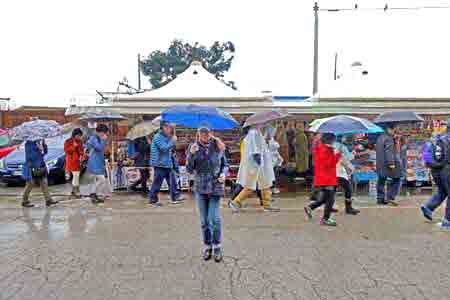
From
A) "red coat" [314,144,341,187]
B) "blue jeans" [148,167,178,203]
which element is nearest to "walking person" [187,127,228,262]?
"red coat" [314,144,341,187]

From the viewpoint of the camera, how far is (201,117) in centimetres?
844

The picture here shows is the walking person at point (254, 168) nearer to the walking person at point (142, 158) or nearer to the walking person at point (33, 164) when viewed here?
the walking person at point (142, 158)

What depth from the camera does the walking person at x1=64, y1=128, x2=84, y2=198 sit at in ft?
34.7

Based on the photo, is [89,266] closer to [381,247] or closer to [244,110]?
[381,247]

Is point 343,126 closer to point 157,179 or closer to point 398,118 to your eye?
point 398,118

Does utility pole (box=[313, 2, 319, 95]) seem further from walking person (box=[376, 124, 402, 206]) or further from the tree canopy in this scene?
the tree canopy

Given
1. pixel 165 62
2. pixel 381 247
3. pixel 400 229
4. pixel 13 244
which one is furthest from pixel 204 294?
pixel 165 62

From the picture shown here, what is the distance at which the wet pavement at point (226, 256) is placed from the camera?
4773mm

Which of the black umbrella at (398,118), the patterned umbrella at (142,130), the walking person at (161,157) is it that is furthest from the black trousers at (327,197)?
the patterned umbrella at (142,130)

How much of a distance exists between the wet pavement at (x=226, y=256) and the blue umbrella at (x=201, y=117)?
165cm

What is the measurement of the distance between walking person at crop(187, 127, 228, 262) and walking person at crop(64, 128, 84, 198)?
5.62 meters

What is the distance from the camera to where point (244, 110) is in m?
11.6

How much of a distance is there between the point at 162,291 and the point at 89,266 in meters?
1.25

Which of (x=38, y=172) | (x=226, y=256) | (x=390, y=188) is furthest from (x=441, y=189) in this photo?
(x=38, y=172)
